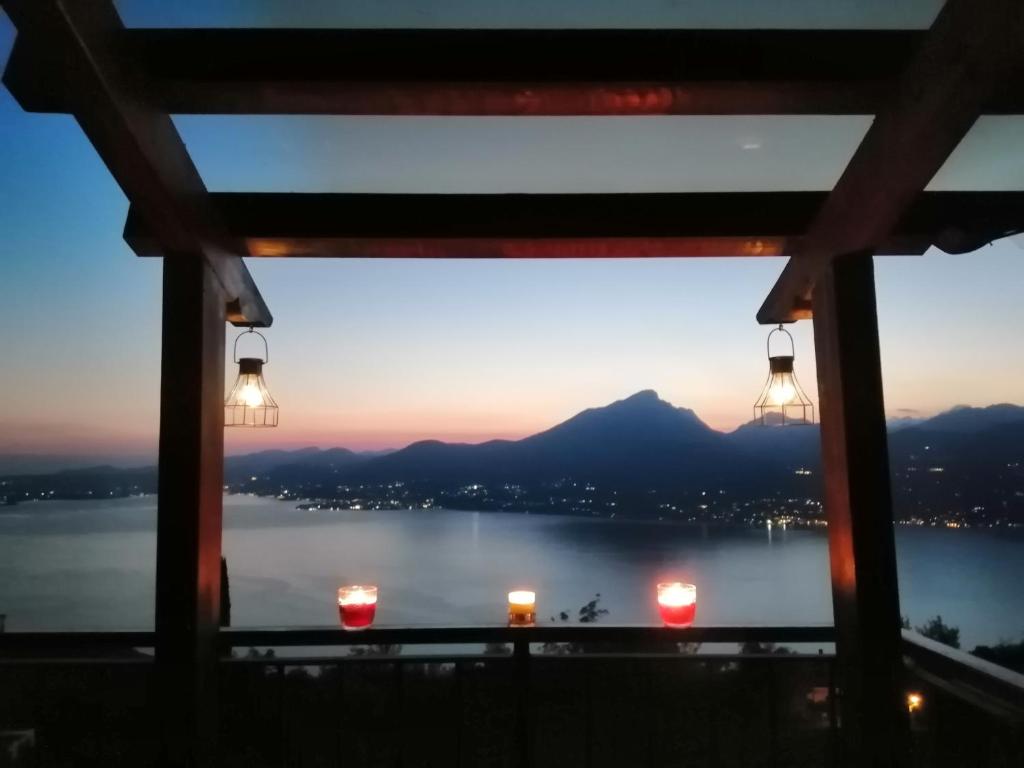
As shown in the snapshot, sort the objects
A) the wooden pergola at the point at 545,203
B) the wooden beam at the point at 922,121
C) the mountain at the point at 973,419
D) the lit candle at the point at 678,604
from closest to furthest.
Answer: the wooden beam at the point at 922,121 < the wooden pergola at the point at 545,203 < the lit candle at the point at 678,604 < the mountain at the point at 973,419

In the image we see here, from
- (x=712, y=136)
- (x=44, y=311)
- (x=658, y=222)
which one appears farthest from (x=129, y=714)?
(x=44, y=311)

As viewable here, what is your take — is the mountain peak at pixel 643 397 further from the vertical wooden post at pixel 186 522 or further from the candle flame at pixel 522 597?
the vertical wooden post at pixel 186 522

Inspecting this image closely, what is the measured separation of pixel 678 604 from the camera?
2.75 meters

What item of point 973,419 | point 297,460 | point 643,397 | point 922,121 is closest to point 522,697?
point 922,121

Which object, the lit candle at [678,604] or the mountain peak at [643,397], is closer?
the lit candle at [678,604]

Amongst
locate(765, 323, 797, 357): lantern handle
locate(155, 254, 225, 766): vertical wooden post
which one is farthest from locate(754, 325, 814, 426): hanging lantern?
locate(155, 254, 225, 766): vertical wooden post

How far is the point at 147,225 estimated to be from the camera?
2314 mm

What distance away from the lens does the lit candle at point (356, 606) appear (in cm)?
275

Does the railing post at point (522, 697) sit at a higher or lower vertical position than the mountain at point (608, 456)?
lower

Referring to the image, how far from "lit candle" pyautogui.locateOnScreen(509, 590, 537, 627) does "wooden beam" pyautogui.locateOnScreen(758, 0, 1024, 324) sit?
165 cm

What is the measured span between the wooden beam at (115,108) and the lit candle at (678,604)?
2069 mm

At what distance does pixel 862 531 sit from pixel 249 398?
2.39m

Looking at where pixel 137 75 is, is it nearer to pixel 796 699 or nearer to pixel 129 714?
pixel 129 714

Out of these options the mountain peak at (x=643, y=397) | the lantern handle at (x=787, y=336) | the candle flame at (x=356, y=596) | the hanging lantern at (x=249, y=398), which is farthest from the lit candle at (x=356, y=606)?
the mountain peak at (x=643, y=397)
